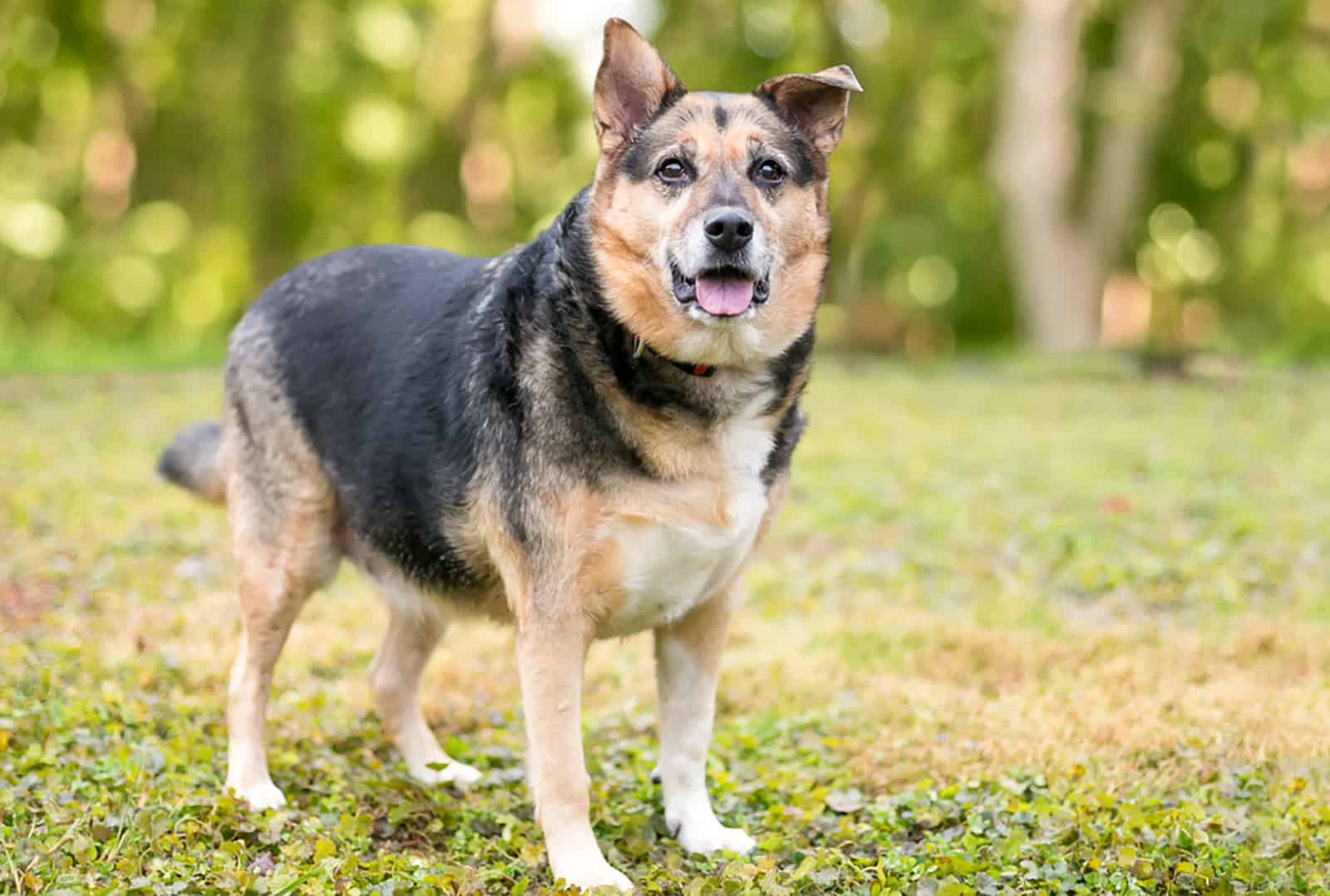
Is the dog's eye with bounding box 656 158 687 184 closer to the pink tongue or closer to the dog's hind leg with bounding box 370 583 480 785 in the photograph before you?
the pink tongue

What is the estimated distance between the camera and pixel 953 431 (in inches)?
559

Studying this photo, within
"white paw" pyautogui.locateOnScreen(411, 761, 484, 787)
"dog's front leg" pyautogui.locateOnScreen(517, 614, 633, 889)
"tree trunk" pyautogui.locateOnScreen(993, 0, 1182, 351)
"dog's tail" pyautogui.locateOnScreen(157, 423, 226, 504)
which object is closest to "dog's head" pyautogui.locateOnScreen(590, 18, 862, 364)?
"dog's front leg" pyautogui.locateOnScreen(517, 614, 633, 889)

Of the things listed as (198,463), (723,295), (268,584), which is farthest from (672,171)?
(198,463)

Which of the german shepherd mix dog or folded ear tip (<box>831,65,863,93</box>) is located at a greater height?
folded ear tip (<box>831,65,863,93</box>)

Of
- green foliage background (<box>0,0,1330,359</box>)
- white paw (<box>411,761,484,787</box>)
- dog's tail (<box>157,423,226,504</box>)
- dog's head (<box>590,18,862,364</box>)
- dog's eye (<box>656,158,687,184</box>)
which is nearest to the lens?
dog's head (<box>590,18,862,364</box>)

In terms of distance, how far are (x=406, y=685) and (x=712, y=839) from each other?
58.4 inches

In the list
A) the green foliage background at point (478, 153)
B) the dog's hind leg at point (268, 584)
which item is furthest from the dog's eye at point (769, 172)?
the green foliage background at point (478, 153)

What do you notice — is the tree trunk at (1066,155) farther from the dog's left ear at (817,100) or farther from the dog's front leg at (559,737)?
the dog's front leg at (559,737)

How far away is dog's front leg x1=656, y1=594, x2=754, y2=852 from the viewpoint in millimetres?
4820

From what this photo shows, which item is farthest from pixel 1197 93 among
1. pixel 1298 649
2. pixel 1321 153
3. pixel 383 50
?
pixel 1298 649

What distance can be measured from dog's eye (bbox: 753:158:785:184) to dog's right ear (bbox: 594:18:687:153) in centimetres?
38

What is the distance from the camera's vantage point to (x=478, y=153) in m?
27.1

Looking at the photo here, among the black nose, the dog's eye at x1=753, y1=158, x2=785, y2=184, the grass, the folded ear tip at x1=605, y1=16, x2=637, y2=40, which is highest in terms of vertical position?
the folded ear tip at x1=605, y1=16, x2=637, y2=40

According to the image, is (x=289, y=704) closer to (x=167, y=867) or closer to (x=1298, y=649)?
(x=167, y=867)
